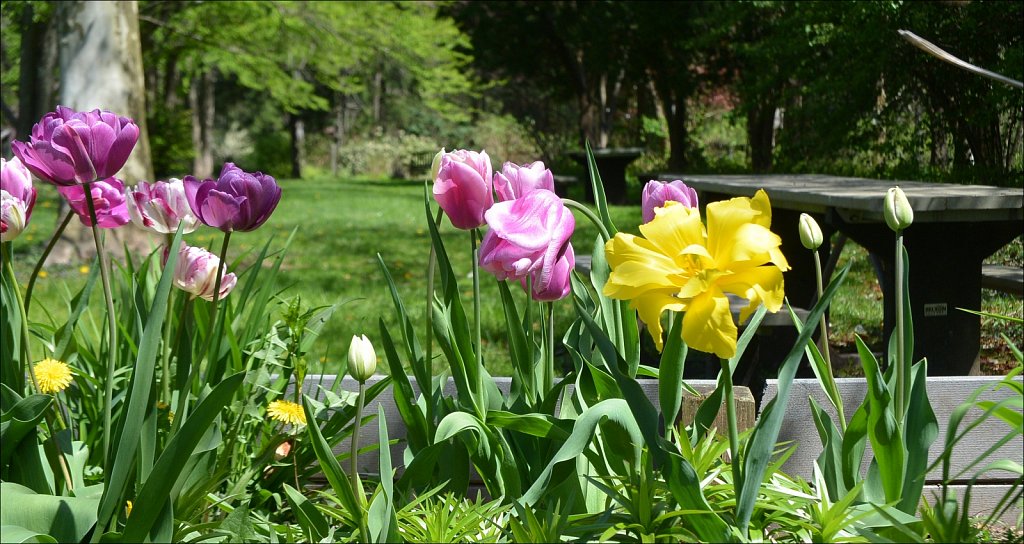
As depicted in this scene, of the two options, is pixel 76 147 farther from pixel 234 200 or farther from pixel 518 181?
pixel 518 181

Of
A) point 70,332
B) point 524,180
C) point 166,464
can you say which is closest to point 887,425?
point 524,180

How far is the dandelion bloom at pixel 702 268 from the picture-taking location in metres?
1.07

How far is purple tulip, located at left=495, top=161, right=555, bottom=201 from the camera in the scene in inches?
56.6

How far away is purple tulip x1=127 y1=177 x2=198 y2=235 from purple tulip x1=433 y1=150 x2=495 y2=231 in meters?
0.56

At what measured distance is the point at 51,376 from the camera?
1639 mm

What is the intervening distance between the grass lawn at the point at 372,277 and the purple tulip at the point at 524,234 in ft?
1.81

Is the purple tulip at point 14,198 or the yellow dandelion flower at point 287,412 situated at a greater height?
the purple tulip at point 14,198

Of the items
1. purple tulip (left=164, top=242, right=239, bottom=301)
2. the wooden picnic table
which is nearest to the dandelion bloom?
purple tulip (left=164, top=242, right=239, bottom=301)

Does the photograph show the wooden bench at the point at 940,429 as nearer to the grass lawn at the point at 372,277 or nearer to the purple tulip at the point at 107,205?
the grass lawn at the point at 372,277

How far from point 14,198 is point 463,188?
0.76 metres

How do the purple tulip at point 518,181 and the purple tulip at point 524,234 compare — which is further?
the purple tulip at point 518,181

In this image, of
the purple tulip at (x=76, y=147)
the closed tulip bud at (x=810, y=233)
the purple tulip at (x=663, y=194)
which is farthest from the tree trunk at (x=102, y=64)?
the closed tulip bud at (x=810, y=233)

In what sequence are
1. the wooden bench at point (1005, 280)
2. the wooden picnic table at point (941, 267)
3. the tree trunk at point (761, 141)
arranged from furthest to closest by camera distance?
the tree trunk at point (761, 141)
the wooden bench at point (1005, 280)
the wooden picnic table at point (941, 267)

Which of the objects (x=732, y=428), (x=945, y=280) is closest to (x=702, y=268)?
(x=732, y=428)
